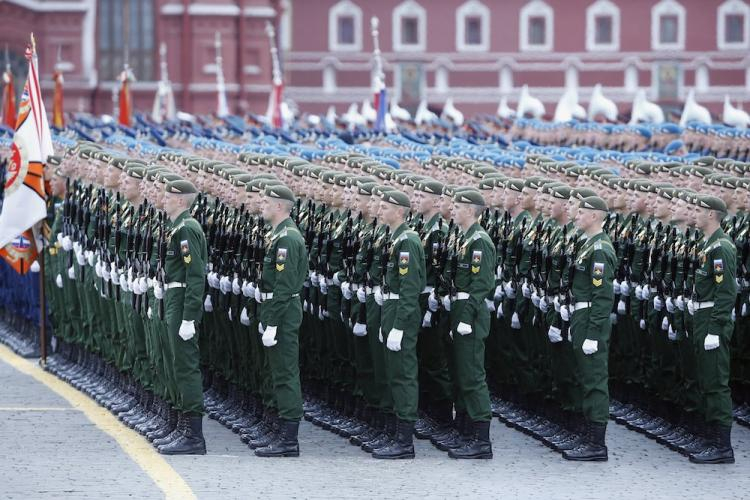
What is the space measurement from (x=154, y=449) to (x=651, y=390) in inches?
133

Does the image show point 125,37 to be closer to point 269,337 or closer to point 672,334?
point 672,334

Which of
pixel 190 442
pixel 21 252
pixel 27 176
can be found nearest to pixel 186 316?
pixel 190 442

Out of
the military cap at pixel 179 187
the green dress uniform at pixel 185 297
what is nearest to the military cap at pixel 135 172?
the military cap at pixel 179 187

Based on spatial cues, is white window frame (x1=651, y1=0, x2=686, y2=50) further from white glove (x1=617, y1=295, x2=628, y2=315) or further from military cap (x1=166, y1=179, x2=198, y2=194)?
military cap (x1=166, y1=179, x2=198, y2=194)

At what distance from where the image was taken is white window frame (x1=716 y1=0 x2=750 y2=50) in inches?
2301

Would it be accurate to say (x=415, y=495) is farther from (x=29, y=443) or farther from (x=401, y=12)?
(x=401, y=12)

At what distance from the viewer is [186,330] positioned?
36.2 ft

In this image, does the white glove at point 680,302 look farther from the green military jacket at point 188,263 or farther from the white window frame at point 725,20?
the white window frame at point 725,20

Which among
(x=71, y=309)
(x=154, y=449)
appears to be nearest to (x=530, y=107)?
(x=71, y=309)


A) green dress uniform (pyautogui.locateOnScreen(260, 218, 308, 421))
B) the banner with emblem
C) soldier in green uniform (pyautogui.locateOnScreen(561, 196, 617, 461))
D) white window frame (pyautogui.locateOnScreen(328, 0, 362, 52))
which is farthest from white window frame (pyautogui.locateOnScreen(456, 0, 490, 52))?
green dress uniform (pyautogui.locateOnScreen(260, 218, 308, 421))

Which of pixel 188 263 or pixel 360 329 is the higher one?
pixel 188 263

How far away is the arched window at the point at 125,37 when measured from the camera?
4881 centimetres

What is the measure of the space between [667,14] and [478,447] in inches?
1927

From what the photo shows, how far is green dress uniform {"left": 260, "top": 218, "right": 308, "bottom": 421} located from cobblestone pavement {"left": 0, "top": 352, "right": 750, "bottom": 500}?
15.7 inches
